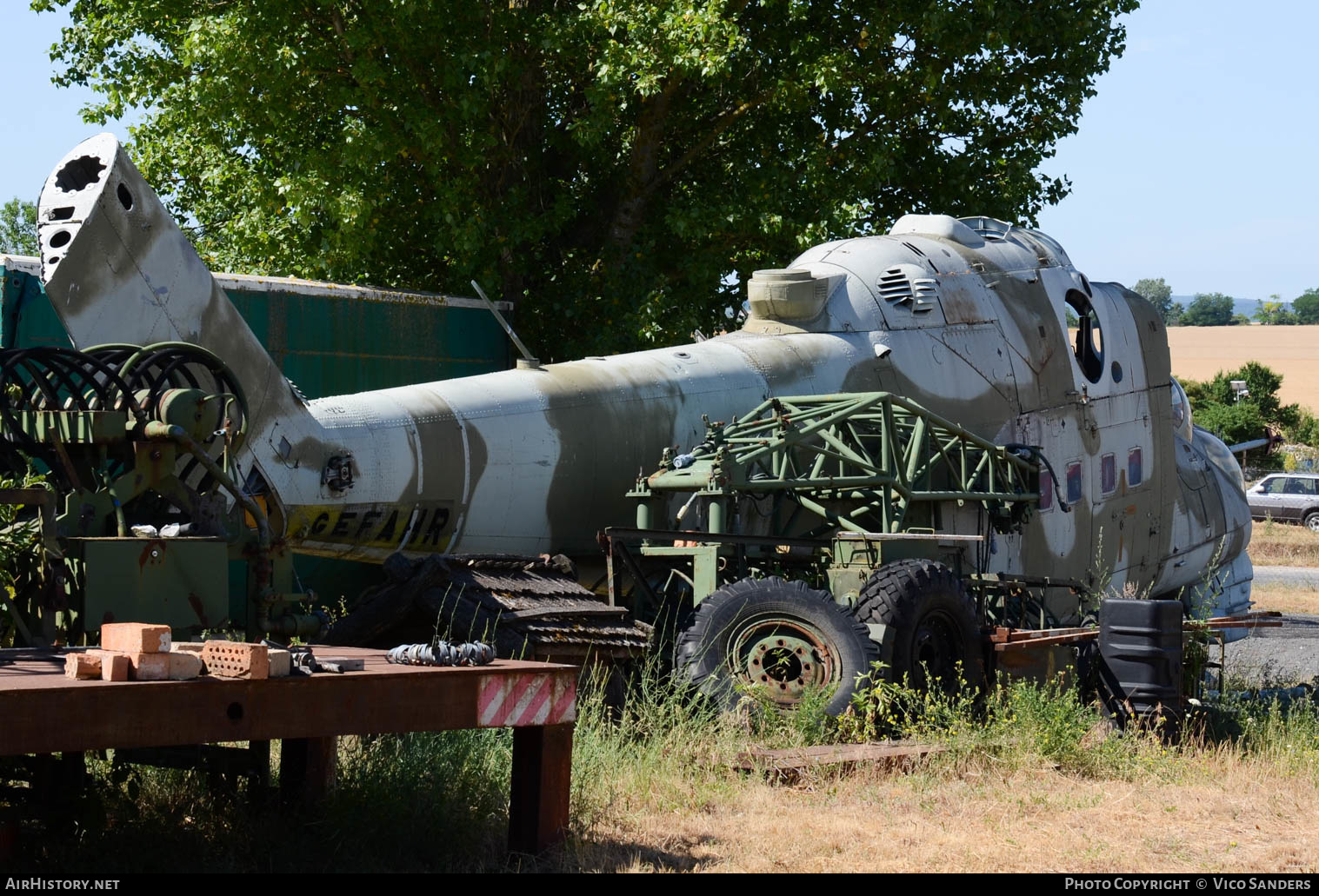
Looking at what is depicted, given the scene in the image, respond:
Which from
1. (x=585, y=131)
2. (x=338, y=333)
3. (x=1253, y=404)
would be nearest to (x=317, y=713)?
(x=338, y=333)

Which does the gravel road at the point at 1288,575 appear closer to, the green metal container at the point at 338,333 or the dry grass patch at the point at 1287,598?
the dry grass patch at the point at 1287,598

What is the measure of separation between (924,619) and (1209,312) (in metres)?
195

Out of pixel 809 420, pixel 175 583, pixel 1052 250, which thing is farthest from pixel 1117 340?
pixel 175 583

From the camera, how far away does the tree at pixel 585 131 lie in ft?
54.2

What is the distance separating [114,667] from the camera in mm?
4676

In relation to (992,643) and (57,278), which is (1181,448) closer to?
(992,643)

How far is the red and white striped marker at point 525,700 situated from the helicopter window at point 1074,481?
24.3 ft

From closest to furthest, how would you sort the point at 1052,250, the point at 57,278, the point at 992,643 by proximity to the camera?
the point at 57,278 < the point at 992,643 < the point at 1052,250

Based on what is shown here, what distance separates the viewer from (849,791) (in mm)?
7473

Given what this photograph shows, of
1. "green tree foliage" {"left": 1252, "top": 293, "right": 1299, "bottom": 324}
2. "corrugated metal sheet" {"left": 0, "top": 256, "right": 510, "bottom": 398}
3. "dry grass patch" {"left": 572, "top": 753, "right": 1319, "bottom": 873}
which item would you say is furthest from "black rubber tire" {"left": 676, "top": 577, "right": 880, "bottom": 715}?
"green tree foliage" {"left": 1252, "top": 293, "right": 1299, "bottom": 324}

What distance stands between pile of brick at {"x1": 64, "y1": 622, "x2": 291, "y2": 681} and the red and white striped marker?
2.68 ft

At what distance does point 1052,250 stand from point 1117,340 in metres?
0.98

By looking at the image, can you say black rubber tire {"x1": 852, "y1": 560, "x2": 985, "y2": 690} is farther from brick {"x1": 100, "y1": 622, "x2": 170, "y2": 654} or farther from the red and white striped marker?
Answer: brick {"x1": 100, "y1": 622, "x2": 170, "y2": 654}

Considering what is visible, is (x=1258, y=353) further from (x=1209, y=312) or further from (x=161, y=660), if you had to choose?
(x=161, y=660)
